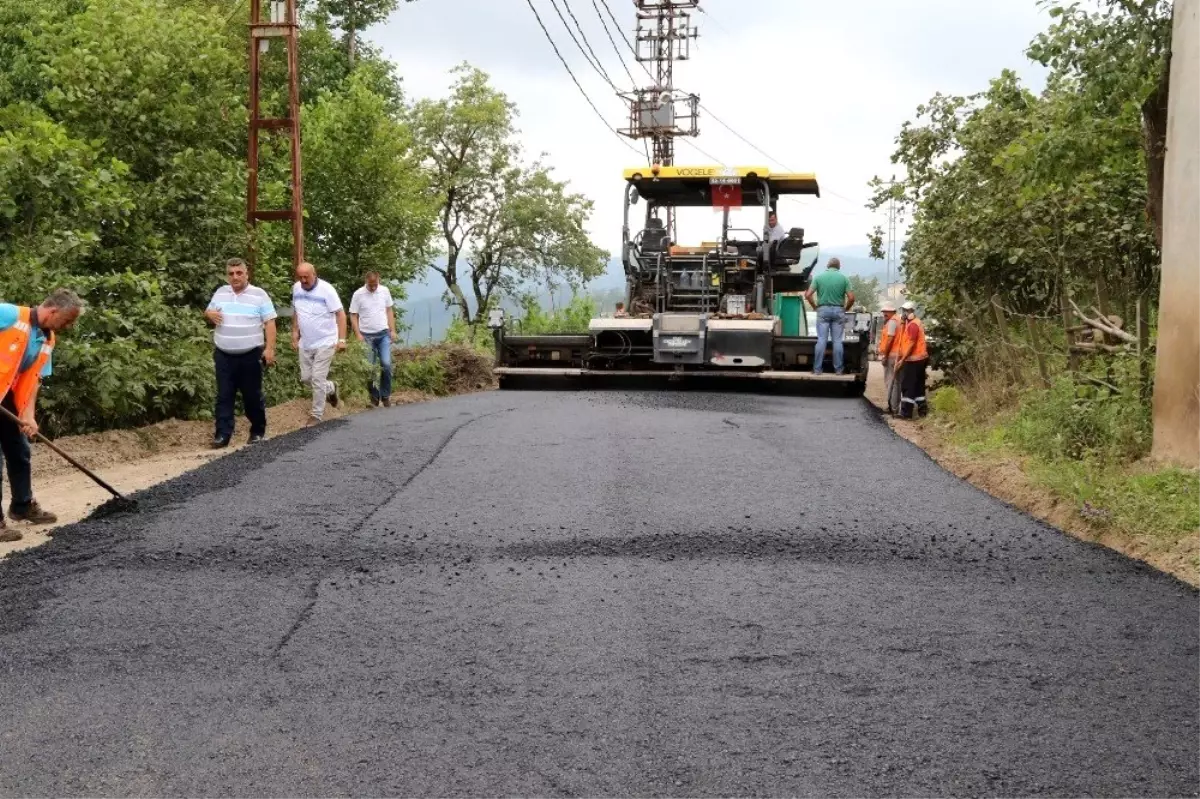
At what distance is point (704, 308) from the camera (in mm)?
17250

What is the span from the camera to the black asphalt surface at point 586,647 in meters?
3.61

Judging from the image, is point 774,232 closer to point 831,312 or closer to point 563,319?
point 831,312

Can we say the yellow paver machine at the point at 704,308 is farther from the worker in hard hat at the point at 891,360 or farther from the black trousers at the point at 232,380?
the black trousers at the point at 232,380

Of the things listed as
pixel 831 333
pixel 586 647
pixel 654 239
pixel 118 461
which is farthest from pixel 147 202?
pixel 586 647

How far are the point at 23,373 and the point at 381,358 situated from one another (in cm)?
732

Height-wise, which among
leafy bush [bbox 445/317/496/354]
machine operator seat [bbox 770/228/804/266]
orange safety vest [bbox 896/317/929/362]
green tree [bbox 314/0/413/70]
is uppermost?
green tree [bbox 314/0/413/70]

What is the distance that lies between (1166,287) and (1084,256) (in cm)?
353

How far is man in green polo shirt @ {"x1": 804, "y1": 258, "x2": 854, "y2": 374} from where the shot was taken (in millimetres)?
16125

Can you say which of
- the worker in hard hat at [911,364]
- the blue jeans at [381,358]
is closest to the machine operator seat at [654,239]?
the worker in hard hat at [911,364]

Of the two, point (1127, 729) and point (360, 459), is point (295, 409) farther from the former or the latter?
point (1127, 729)

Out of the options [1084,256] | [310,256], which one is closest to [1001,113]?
[1084,256]

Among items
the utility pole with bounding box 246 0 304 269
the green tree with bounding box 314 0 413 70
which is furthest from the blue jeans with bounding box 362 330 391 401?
the green tree with bounding box 314 0 413 70

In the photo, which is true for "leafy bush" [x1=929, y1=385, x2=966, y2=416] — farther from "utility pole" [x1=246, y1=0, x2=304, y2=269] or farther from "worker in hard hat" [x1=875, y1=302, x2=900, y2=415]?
"utility pole" [x1=246, y1=0, x2=304, y2=269]

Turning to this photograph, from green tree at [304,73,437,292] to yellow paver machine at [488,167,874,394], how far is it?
6.30 m
